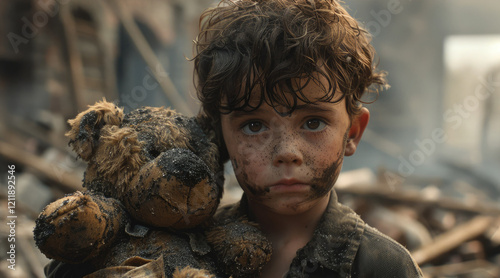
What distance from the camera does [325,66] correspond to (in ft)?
3.39

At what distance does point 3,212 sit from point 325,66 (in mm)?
2648

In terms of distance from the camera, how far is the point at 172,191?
904mm

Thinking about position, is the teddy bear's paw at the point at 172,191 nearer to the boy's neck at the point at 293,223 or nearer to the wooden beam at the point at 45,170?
the boy's neck at the point at 293,223

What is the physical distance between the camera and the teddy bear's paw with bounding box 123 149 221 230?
35.6 inches

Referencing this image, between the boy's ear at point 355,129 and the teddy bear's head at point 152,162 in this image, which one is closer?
the teddy bear's head at point 152,162

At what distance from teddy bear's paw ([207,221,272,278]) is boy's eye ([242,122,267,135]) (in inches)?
8.8

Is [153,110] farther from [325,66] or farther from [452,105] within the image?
[452,105]

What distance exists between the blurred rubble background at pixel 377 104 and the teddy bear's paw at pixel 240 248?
104cm

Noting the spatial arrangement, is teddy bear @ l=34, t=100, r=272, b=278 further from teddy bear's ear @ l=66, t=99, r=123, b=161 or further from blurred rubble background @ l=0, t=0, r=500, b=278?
blurred rubble background @ l=0, t=0, r=500, b=278

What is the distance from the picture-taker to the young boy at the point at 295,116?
3.32 feet

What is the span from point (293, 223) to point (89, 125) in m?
0.56

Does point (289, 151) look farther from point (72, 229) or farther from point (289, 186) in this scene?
point (72, 229)

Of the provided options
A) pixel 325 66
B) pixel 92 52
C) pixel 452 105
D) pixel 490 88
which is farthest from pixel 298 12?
pixel 452 105

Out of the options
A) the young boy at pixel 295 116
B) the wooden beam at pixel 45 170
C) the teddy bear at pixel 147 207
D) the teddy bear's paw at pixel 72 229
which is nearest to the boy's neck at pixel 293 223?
the young boy at pixel 295 116
